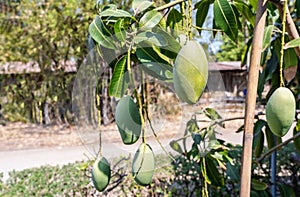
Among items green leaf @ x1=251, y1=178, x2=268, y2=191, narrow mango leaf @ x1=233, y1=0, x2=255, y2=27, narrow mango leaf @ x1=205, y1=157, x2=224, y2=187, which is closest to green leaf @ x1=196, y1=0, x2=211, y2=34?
narrow mango leaf @ x1=233, y1=0, x2=255, y2=27

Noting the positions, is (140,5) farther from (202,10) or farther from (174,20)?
(202,10)

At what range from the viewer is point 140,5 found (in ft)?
1.95

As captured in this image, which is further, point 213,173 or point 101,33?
point 213,173

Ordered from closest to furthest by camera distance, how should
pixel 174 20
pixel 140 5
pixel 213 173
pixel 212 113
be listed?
pixel 140 5
pixel 174 20
pixel 212 113
pixel 213 173

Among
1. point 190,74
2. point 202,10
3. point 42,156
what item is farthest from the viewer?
point 42,156

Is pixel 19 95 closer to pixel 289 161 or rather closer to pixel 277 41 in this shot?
pixel 289 161

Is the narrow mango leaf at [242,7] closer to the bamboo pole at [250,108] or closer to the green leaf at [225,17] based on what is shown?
the green leaf at [225,17]

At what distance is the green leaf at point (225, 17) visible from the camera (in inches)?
26.0

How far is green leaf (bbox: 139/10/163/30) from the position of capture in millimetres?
545

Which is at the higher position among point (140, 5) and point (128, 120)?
point (140, 5)

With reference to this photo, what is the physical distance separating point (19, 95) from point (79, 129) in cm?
641

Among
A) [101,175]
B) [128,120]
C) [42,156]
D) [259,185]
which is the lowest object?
[42,156]

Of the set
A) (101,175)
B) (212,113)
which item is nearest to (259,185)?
(212,113)

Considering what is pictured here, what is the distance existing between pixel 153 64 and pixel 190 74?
0.35 feet
